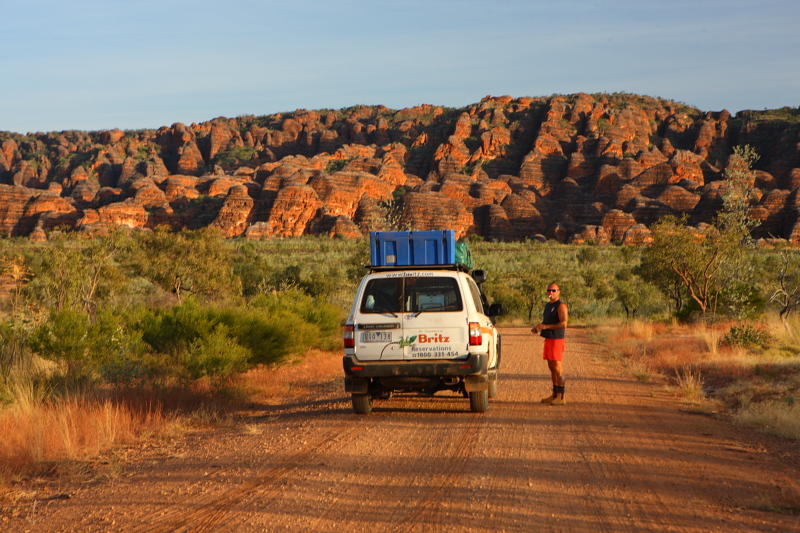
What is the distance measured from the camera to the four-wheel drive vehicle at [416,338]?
8648 millimetres

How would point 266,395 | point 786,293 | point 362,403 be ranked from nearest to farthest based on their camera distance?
point 362,403, point 266,395, point 786,293

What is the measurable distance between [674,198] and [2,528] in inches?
4565

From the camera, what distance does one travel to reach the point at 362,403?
921cm

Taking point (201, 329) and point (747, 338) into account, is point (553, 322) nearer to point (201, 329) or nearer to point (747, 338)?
point (201, 329)

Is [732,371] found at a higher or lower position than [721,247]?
lower

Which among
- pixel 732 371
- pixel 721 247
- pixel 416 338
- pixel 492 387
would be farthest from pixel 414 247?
pixel 721 247

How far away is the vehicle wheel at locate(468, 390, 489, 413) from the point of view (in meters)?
9.18

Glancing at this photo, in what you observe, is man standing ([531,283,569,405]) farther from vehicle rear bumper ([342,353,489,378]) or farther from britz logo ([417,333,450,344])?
britz logo ([417,333,450,344])

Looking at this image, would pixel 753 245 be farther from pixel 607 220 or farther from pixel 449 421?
pixel 607 220

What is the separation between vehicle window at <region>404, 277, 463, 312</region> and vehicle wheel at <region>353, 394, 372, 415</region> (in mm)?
1419

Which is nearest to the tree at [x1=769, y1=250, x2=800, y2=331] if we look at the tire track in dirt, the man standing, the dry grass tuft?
the man standing

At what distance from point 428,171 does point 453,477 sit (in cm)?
13212

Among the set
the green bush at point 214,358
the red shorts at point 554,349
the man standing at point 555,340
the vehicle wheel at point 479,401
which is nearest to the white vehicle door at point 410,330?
the vehicle wheel at point 479,401

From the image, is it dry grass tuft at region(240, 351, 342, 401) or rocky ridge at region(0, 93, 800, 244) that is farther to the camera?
rocky ridge at region(0, 93, 800, 244)
